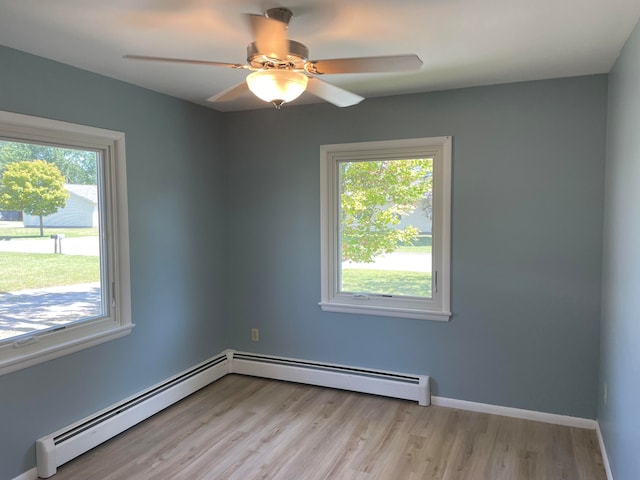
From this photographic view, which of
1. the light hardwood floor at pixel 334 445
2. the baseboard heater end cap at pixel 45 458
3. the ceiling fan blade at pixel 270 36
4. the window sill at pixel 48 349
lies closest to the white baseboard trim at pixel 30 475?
the baseboard heater end cap at pixel 45 458

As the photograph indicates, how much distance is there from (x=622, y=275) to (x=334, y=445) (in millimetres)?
1940

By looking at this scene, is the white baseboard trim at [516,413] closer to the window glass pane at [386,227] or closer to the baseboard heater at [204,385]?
the baseboard heater at [204,385]

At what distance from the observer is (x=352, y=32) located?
2.29 metres

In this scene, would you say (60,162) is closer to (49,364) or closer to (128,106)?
(128,106)

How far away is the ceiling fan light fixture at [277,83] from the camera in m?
1.92

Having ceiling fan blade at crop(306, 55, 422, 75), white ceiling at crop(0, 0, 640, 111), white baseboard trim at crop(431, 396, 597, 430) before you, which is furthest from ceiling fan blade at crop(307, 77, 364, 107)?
white baseboard trim at crop(431, 396, 597, 430)

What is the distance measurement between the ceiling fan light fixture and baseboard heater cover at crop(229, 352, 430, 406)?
248cm

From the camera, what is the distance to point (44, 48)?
2.48 metres

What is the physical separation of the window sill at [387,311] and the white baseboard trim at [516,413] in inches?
24.7

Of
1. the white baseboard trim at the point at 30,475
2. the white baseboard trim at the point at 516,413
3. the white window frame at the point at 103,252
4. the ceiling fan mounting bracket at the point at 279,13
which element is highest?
the ceiling fan mounting bracket at the point at 279,13

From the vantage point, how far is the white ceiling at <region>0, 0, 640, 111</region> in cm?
198

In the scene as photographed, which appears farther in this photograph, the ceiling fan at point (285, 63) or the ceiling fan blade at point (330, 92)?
the ceiling fan blade at point (330, 92)

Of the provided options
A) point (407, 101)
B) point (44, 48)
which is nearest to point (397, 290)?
point (407, 101)

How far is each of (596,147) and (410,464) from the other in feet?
7.60
